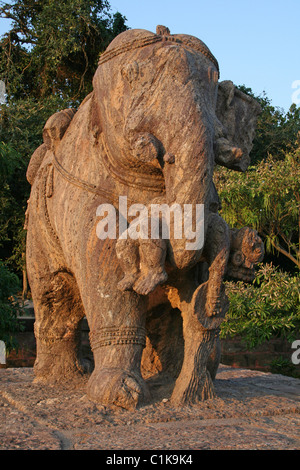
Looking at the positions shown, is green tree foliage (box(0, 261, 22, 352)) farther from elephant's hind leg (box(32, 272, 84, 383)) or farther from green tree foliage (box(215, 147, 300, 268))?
green tree foliage (box(215, 147, 300, 268))

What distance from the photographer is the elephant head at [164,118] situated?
252cm

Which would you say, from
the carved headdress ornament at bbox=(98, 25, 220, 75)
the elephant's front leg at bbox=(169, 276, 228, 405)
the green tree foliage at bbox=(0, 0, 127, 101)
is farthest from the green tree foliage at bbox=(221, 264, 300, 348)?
the green tree foliage at bbox=(0, 0, 127, 101)

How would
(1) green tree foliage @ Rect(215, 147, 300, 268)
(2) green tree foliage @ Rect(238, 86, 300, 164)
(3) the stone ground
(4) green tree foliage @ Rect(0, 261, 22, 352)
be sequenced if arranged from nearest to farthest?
1. (3) the stone ground
2. (4) green tree foliage @ Rect(0, 261, 22, 352)
3. (1) green tree foliage @ Rect(215, 147, 300, 268)
4. (2) green tree foliage @ Rect(238, 86, 300, 164)

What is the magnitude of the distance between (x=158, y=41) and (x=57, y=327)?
160 cm

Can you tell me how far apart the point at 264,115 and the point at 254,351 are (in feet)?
15.7

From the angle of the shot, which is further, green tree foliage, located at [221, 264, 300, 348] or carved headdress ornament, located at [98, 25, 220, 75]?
green tree foliage, located at [221, 264, 300, 348]

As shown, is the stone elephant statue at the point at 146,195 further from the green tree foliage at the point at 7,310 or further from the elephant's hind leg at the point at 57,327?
the green tree foliage at the point at 7,310

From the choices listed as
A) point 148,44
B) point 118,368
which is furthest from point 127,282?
point 148,44

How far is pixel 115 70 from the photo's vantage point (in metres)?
2.76

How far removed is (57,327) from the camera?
136 inches

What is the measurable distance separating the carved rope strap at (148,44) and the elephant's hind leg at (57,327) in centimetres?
116

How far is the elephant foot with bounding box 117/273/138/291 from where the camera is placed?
8.32 ft

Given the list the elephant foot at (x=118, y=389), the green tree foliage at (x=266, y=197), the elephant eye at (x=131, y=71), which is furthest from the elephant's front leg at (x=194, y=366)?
the green tree foliage at (x=266, y=197)
